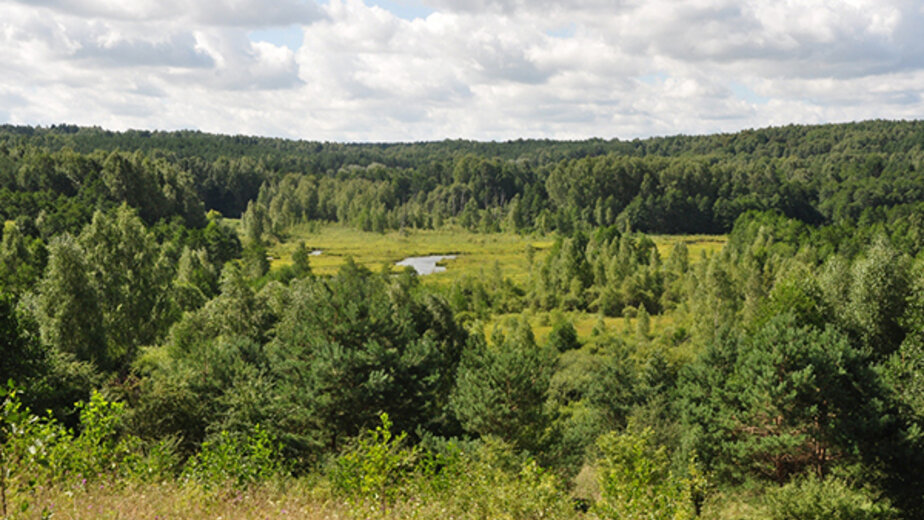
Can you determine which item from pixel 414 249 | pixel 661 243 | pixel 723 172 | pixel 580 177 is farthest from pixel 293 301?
pixel 723 172

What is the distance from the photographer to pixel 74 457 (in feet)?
40.9

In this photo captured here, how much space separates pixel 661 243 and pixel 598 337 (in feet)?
278

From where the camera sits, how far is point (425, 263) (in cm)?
13388

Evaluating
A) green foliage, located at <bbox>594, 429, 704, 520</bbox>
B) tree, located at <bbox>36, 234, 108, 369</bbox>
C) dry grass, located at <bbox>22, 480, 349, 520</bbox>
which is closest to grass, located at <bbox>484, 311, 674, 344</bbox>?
tree, located at <bbox>36, 234, 108, 369</bbox>

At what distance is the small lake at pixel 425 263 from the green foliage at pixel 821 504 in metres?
95.7

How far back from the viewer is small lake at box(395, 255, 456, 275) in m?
124

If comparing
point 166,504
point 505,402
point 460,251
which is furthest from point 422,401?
point 460,251

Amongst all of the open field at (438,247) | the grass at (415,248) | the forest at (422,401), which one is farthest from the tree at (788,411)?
the open field at (438,247)

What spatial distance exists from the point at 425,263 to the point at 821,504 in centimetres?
11297

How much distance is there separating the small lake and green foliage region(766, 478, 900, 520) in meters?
95.7

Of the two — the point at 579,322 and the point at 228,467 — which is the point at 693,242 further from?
the point at 228,467

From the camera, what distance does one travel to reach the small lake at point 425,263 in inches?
4865

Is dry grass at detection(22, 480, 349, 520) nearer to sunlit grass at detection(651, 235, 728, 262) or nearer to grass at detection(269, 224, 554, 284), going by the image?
grass at detection(269, 224, 554, 284)

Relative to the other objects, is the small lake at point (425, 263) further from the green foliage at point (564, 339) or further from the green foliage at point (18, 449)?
the green foliage at point (18, 449)
